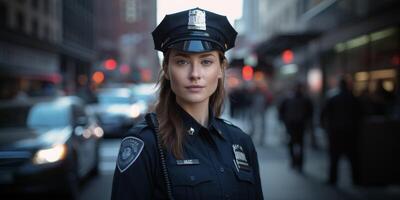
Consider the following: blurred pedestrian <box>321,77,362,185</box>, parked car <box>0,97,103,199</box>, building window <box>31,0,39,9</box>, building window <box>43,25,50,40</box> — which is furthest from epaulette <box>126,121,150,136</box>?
building window <box>43,25,50,40</box>

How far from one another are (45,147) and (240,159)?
5320mm

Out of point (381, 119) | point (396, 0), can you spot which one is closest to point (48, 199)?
point (381, 119)

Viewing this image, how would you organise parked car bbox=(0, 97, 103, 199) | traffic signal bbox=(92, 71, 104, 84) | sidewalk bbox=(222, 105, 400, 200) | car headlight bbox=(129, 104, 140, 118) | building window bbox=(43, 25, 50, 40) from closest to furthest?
parked car bbox=(0, 97, 103, 199)
sidewalk bbox=(222, 105, 400, 200)
car headlight bbox=(129, 104, 140, 118)
building window bbox=(43, 25, 50, 40)
traffic signal bbox=(92, 71, 104, 84)

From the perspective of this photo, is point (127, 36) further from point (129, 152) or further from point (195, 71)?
point (129, 152)

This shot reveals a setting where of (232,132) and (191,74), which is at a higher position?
(191,74)

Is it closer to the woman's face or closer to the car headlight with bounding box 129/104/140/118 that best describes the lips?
the woman's face

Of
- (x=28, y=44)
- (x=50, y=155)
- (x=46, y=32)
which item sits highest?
(x=46, y=32)

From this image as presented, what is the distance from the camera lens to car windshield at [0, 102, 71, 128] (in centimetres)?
792

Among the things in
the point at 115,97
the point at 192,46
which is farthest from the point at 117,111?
the point at 192,46

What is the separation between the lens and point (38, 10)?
29.9 meters

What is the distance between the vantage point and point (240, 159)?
7.32 ft

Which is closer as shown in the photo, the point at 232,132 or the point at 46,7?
the point at 232,132

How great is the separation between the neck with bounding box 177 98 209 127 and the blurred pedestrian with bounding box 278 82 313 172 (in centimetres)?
Answer: 781

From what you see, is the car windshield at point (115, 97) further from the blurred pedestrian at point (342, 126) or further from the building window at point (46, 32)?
the building window at point (46, 32)
